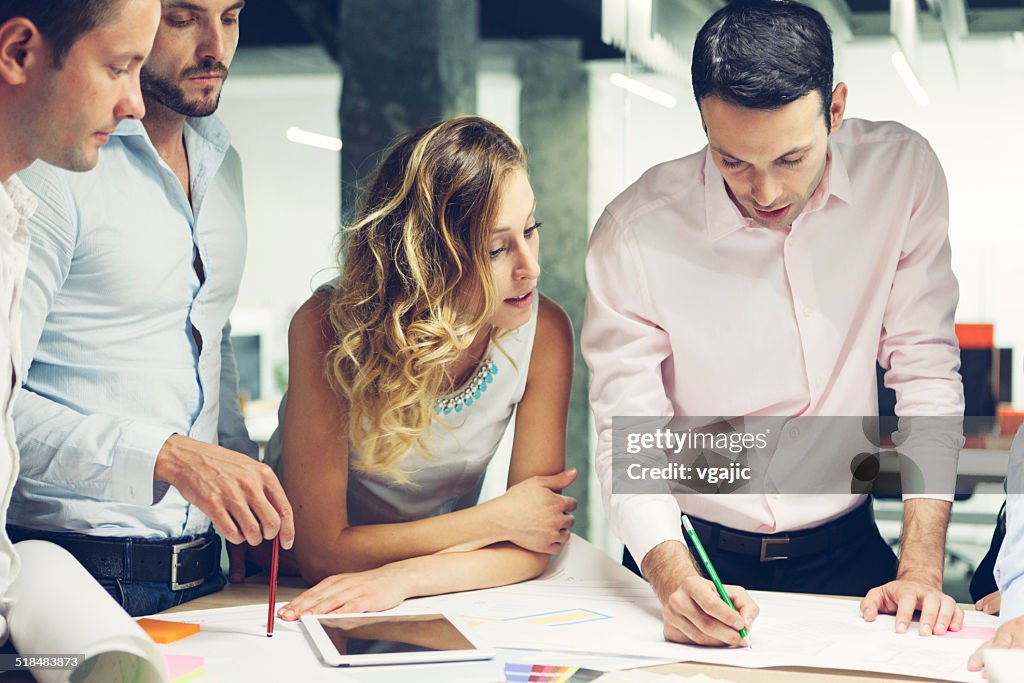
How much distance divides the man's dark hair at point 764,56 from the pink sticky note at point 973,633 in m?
0.83

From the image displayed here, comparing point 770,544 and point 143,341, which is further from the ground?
point 143,341

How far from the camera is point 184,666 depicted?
125 cm

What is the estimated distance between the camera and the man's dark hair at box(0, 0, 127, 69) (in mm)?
1225

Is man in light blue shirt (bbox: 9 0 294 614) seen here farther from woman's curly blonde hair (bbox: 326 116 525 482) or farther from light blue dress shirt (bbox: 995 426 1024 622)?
light blue dress shirt (bbox: 995 426 1024 622)

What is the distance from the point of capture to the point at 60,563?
1.30 metres

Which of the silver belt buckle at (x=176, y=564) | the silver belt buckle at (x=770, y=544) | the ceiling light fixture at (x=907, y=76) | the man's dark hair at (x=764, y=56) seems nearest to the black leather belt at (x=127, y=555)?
the silver belt buckle at (x=176, y=564)

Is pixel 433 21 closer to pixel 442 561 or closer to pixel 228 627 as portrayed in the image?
pixel 442 561

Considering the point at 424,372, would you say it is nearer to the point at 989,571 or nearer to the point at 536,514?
the point at 536,514

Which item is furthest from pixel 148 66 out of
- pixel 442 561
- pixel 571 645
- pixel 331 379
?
pixel 571 645

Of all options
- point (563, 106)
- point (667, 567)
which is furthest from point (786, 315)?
point (563, 106)

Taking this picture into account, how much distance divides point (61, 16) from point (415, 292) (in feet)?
2.36

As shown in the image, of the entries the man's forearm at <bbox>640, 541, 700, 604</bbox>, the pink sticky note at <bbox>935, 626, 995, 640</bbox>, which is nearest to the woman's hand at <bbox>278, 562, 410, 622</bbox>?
the man's forearm at <bbox>640, 541, 700, 604</bbox>

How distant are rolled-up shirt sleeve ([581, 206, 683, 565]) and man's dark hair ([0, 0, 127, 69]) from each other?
0.96 m

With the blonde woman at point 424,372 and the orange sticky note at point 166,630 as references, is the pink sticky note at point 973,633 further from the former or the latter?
the orange sticky note at point 166,630
